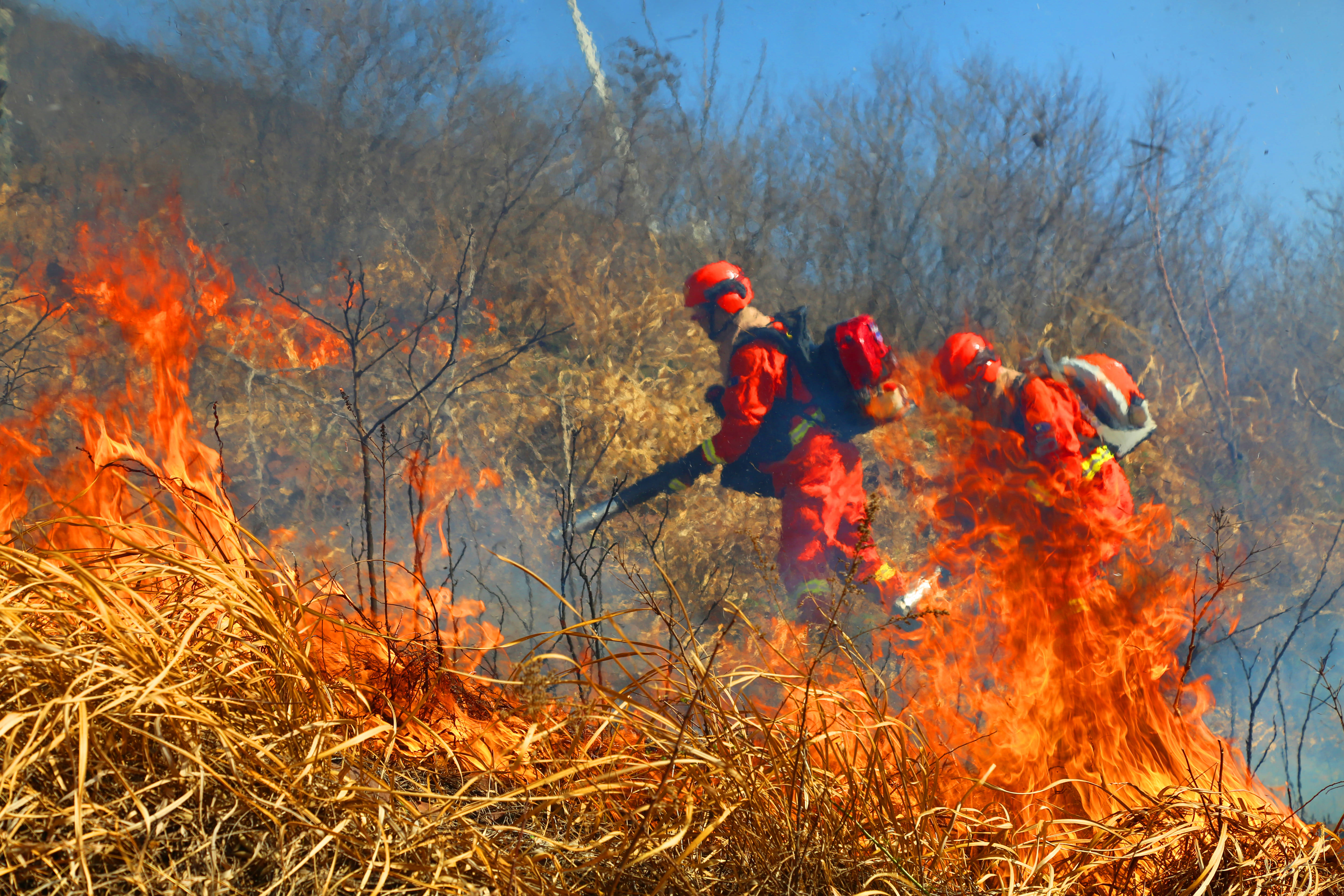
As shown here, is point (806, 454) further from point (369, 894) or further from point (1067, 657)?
point (369, 894)

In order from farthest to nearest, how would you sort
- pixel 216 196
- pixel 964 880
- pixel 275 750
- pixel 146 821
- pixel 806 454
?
pixel 806 454
pixel 216 196
pixel 964 880
pixel 275 750
pixel 146 821

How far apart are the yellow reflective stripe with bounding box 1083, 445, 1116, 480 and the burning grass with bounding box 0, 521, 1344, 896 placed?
1.10m

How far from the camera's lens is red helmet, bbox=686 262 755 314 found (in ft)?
6.72

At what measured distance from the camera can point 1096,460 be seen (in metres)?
2.24

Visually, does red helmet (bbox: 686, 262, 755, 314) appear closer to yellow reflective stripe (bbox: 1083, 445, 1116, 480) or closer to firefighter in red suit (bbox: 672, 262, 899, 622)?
firefighter in red suit (bbox: 672, 262, 899, 622)

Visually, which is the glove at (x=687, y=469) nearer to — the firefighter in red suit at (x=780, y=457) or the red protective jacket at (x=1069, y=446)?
the firefighter in red suit at (x=780, y=457)

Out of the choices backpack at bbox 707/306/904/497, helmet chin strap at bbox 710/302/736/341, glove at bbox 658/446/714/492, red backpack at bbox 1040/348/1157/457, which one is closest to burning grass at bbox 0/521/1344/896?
glove at bbox 658/446/714/492

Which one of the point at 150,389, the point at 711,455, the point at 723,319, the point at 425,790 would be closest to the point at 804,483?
the point at 711,455

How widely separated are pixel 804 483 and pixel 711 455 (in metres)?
0.28

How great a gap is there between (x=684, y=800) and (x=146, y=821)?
1.98 feet

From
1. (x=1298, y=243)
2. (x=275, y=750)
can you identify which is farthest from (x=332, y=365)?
(x=1298, y=243)

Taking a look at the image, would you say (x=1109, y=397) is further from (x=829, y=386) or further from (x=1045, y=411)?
(x=829, y=386)

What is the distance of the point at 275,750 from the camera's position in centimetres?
97

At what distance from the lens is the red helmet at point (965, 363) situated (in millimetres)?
2184
